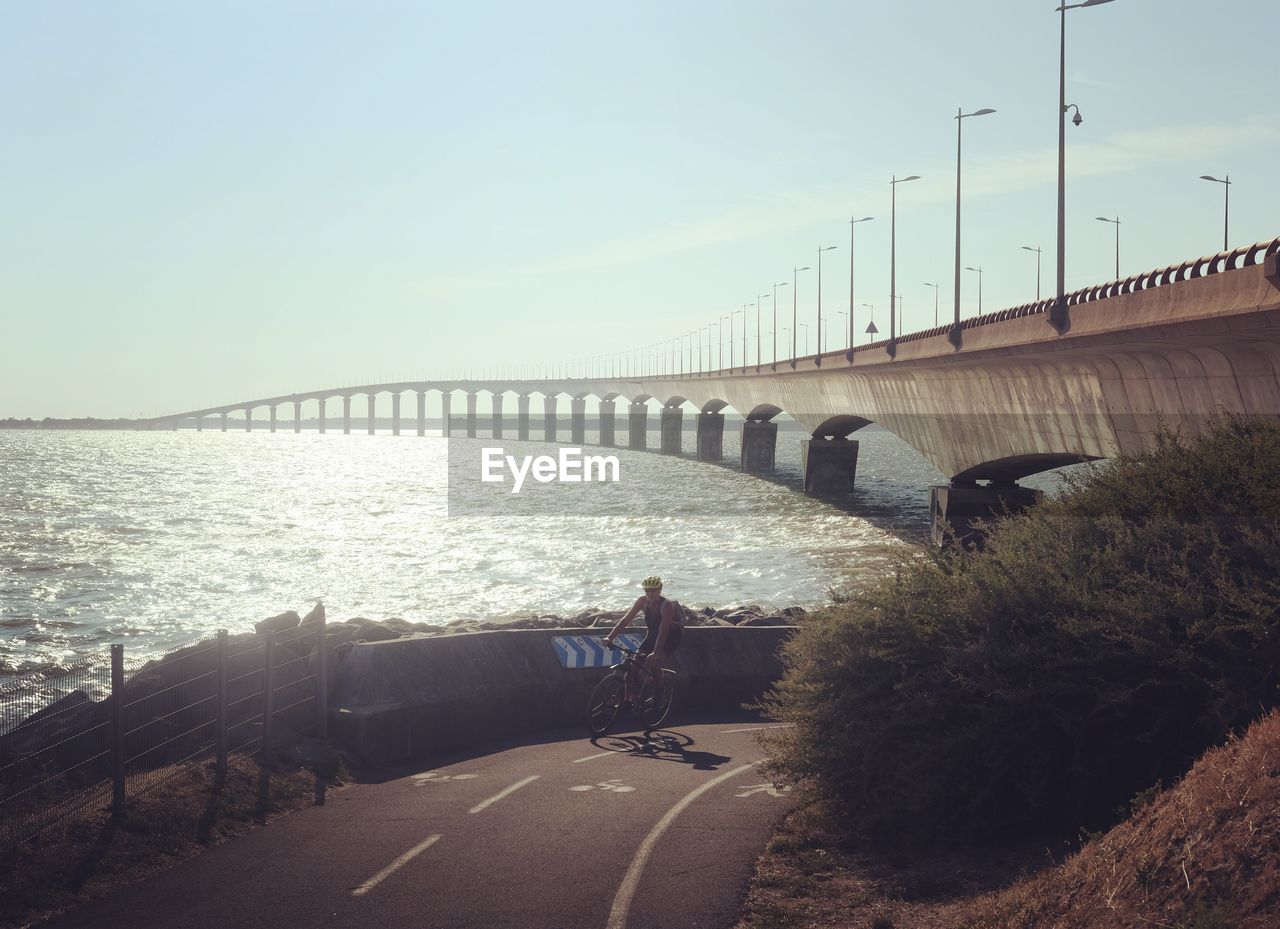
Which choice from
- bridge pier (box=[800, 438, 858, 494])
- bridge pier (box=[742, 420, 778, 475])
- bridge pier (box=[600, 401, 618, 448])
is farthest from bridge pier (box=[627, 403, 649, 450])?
bridge pier (box=[800, 438, 858, 494])

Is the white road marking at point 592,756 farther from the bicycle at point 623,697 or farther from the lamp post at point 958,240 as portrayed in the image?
the lamp post at point 958,240

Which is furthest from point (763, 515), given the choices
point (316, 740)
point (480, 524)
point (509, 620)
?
point (316, 740)

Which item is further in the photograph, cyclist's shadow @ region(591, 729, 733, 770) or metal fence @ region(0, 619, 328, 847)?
cyclist's shadow @ region(591, 729, 733, 770)

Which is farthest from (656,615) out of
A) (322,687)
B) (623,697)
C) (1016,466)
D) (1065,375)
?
(1016,466)

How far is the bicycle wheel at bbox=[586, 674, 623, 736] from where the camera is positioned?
1572 cm

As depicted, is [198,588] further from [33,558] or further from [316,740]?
[316,740]

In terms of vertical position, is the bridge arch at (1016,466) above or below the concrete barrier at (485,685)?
above

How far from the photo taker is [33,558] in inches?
2080

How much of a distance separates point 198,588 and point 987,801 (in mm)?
39492

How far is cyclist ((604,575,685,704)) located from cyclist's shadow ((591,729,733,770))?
20.5 inches

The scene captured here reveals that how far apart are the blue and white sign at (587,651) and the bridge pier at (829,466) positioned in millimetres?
70271

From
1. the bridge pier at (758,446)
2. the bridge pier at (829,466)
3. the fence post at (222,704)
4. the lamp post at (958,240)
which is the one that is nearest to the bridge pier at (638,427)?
the bridge pier at (758,446)

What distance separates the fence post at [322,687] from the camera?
14.0 m

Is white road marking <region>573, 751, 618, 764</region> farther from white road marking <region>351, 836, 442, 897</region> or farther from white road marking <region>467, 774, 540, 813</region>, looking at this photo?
white road marking <region>351, 836, 442, 897</region>
